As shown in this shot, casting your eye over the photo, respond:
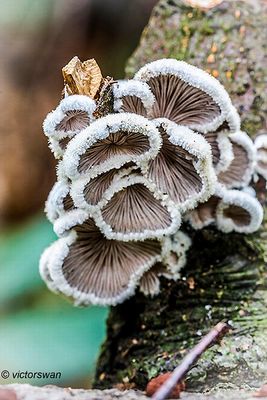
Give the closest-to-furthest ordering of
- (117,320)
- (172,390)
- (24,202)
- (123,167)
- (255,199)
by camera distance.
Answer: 1. (172,390)
2. (123,167)
3. (255,199)
4. (117,320)
5. (24,202)

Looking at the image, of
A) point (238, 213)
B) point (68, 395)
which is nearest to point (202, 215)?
point (238, 213)

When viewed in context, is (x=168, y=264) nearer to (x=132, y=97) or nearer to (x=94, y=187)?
(x=94, y=187)

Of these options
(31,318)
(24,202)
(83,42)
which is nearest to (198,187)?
(31,318)

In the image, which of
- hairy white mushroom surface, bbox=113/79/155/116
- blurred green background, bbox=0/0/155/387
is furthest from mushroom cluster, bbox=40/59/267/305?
blurred green background, bbox=0/0/155/387

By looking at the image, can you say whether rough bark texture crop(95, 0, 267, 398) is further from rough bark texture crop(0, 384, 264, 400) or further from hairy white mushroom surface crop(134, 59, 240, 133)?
hairy white mushroom surface crop(134, 59, 240, 133)

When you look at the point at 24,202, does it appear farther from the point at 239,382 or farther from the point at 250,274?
the point at 239,382

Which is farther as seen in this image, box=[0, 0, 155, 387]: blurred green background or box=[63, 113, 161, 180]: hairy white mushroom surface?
box=[0, 0, 155, 387]: blurred green background
